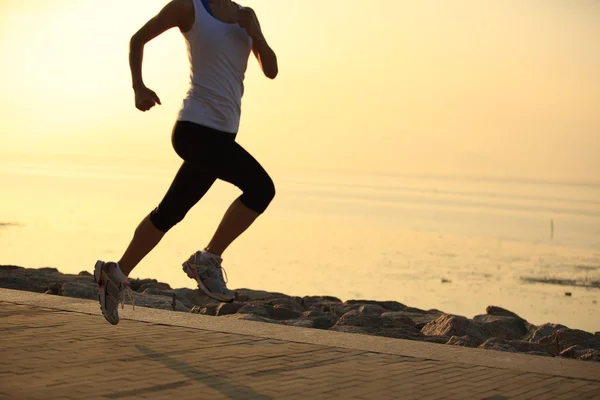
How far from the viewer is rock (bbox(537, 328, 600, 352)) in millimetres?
10656

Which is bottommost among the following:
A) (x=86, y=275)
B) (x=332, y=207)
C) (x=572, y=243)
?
(x=86, y=275)

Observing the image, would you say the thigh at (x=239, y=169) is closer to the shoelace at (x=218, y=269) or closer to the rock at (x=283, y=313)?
the shoelace at (x=218, y=269)

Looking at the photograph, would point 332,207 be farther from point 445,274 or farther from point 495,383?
point 495,383

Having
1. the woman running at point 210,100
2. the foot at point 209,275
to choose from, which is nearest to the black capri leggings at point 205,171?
the woman running at point 210,100

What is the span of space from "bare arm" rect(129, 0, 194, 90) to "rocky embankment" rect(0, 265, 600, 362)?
118 inches

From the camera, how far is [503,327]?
12.2 metres

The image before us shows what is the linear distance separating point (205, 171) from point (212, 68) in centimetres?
57

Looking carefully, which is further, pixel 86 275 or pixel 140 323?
pixel 86 275

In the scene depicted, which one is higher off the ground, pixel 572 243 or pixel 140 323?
pixel 572 243

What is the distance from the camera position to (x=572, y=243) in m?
29.9

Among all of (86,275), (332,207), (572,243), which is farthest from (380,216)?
(86,275)

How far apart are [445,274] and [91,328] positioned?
16.1 m

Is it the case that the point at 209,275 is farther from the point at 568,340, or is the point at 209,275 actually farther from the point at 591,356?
the point at 568,340

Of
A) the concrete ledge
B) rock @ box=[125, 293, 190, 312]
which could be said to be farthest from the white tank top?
rock @ box=[125, 293, 190, 312]
